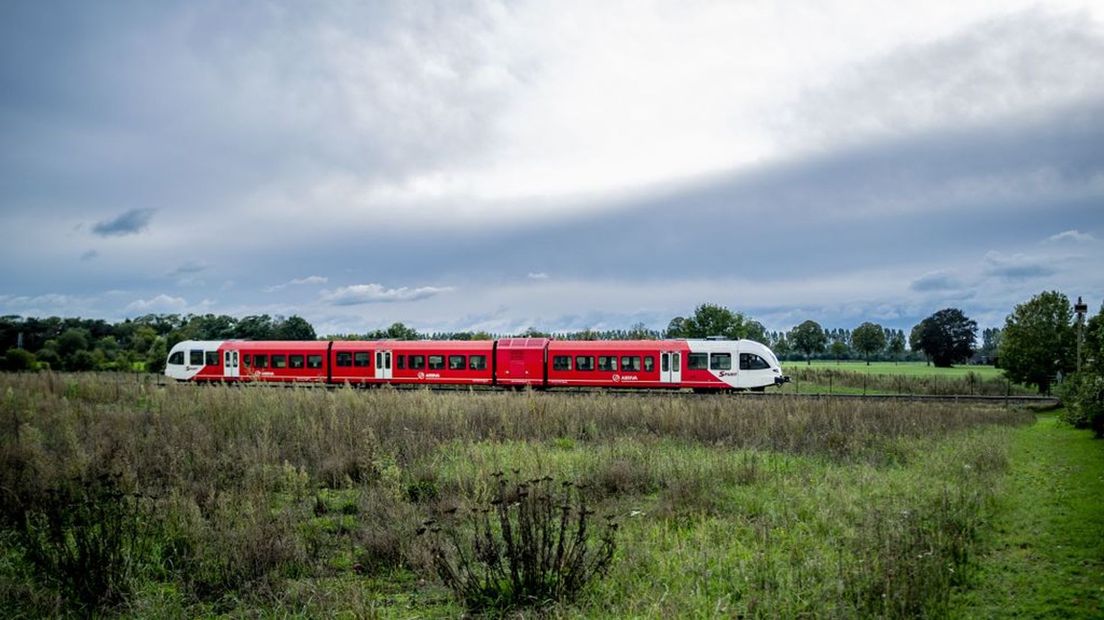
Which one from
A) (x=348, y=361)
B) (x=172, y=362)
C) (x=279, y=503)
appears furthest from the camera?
(x=172, y=362)

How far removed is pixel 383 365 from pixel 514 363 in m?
7.08

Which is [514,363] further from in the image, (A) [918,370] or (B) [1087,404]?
(A) [918,370]

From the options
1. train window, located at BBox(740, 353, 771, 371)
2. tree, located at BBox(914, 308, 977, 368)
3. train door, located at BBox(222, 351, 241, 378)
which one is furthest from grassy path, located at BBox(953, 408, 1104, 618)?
tree, located at BBox(914, 308, 977, 368)

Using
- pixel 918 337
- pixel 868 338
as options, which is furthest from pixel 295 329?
pixel 868 338

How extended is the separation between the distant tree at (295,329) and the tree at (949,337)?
8815 cm

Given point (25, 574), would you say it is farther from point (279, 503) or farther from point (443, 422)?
point (443, 422)

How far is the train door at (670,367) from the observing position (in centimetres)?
3153

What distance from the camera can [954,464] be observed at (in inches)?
502

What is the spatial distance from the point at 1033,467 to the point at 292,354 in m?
32.8

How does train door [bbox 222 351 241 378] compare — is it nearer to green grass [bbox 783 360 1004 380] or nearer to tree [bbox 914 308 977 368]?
green grass [bbox 783 360 1004 380]

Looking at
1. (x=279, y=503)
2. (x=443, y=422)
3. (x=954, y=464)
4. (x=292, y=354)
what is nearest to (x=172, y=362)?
(x=292, y=354)

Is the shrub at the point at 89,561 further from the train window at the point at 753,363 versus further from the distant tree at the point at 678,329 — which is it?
the distant tree at the point at 678,329

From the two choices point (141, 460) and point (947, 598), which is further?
point (141, 460)

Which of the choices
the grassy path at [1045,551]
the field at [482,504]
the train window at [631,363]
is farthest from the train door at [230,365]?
the grassy path at [1045,551]
